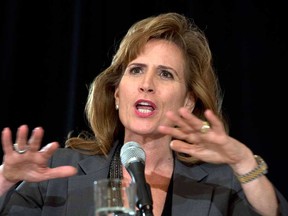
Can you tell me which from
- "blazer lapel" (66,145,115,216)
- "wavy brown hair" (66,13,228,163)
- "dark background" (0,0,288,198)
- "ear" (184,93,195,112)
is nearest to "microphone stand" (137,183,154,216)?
"blazer lapel" (66,145,115,216)

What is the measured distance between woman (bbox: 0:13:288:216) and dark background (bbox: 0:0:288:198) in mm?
446

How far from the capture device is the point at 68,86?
2.86 m

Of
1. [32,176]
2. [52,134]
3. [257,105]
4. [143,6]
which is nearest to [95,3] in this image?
[143,6]

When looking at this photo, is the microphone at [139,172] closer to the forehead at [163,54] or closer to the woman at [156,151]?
the woman at [156,151]

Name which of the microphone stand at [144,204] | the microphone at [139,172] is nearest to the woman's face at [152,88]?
the microphone at [139,172]

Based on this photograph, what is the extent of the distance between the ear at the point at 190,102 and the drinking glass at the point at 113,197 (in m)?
1.12

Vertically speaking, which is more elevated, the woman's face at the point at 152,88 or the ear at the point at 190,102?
the woman's face at the point at 152,88

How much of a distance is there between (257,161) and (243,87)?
1201mm

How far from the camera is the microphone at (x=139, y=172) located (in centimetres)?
138

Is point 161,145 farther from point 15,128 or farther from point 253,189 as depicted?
point 15,128

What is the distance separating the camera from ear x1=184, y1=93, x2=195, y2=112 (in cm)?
238

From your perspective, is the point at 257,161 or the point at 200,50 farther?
the point at 200,50

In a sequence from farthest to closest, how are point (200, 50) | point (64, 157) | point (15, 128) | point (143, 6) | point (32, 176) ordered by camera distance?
point (143, 6)
point (15, 128)
point (200, 50)
point (64, 157)
point (32, 176)

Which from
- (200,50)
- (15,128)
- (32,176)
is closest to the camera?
(32,176)
